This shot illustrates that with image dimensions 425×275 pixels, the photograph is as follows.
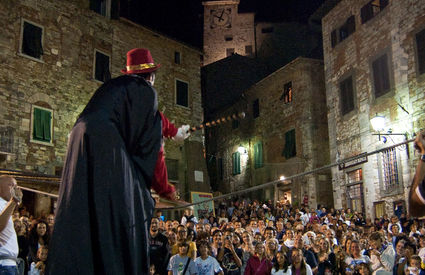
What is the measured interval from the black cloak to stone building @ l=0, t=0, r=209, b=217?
51.9ft

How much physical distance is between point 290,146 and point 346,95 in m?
5.22

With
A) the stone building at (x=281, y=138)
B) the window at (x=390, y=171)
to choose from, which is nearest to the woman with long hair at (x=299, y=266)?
the window at (x=390, y=171)

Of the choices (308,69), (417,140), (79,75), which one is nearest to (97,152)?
(417,140)

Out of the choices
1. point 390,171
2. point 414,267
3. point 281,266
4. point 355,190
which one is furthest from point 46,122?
point 414,267

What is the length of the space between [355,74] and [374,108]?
2326 millimetres

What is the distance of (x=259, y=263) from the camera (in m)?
9.70

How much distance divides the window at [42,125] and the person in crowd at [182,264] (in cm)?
1222

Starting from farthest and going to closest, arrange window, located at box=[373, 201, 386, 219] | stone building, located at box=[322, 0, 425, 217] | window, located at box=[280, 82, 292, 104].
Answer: window, located at box=[280, 82, 292, 104] < window, located at box=[373, 201, 386, 219] < stone building, located at box=[322, 0, 425, 217]

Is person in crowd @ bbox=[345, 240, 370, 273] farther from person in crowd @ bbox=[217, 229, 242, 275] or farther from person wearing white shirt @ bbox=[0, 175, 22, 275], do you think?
person wearing white shirt @ bbox=[0, 175, 22, 275]

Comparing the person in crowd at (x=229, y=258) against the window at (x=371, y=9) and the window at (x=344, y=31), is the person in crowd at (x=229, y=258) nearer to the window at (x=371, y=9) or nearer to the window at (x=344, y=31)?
the window at (x=371, y=9)

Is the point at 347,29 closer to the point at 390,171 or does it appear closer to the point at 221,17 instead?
the point at 390,171

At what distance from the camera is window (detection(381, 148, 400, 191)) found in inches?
709

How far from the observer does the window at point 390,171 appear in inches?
709

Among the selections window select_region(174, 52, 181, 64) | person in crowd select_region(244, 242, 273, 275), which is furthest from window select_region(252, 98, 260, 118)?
person in crowd select_region(244, 242, 273, 275)
